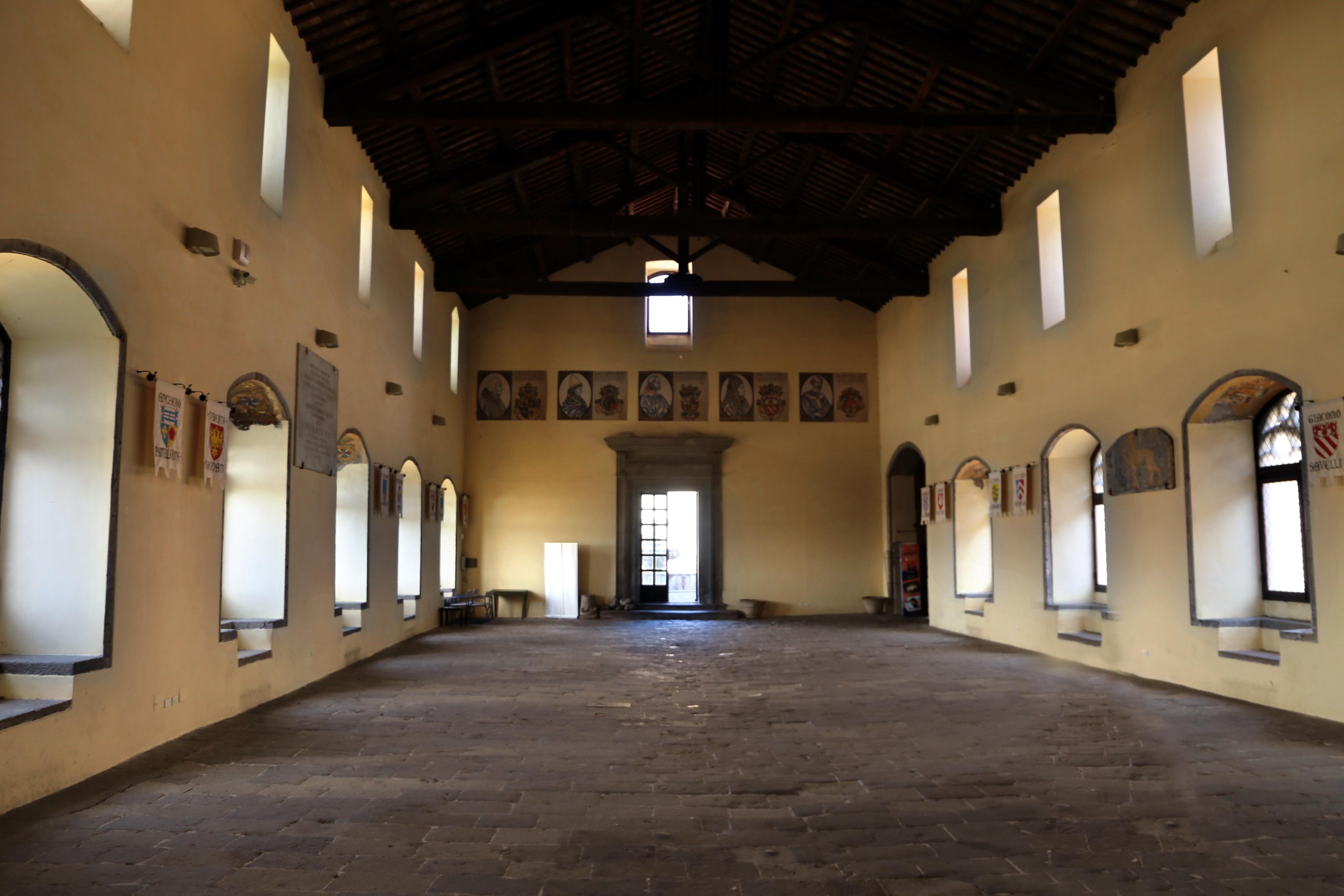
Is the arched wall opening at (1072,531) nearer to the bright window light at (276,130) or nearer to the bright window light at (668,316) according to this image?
the bright window light at (276,130)

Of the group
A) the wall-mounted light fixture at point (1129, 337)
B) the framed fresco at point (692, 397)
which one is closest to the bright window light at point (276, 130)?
the wall-mounted light fixture at point (1129, 337)

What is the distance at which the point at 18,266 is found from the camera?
14.5 ft

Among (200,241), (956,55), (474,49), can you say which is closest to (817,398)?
(956,55)

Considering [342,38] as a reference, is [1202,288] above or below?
below

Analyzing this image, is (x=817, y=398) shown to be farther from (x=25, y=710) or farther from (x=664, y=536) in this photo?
(x=25, y=710)

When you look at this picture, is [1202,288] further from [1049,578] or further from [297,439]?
[297,439]

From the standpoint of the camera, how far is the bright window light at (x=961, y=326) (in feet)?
42.8

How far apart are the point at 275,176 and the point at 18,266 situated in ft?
11.4

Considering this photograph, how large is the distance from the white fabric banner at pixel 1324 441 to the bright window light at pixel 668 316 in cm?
1167

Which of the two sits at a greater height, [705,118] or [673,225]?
[705,118]

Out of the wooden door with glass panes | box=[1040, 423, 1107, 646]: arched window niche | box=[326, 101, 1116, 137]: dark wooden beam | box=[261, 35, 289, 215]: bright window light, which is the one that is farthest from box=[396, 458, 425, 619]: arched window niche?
box=[1040, 423, 1107, 646]: arched window niche

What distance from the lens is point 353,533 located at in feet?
33.2

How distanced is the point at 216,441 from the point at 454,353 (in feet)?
31.4

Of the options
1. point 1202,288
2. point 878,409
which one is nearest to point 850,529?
point 878,409
